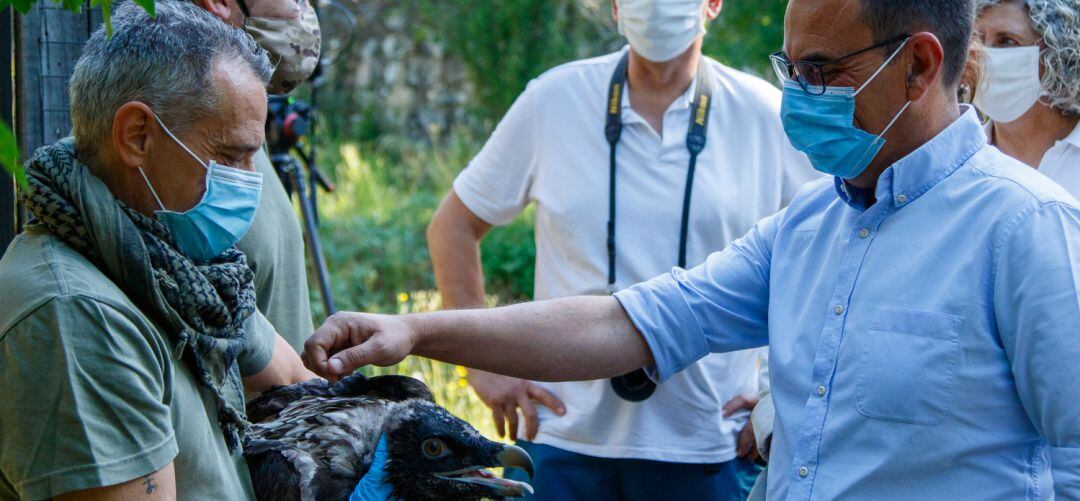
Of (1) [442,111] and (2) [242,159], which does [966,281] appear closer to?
(2) [242,159]

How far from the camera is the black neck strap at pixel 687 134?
3906mm

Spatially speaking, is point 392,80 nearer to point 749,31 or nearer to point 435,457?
point 749,31

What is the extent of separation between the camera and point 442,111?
15312 millimetres

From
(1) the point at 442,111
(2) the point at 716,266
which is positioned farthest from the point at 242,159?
(1) the point at 442,111

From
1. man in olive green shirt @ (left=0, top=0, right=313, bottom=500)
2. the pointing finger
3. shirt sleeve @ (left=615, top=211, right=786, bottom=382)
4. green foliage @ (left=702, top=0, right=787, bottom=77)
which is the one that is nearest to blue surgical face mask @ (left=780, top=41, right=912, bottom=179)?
shirt sleeve @ (left=615, top=211, right=786, bottom=382)

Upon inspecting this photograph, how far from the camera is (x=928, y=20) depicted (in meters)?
2.56

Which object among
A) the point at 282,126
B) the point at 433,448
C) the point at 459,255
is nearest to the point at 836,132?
the point at 433,448

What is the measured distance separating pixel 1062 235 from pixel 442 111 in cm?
1336

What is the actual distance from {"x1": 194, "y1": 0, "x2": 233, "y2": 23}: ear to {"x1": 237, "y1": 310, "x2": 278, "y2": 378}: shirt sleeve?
110 cm

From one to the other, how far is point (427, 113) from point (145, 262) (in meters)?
13.3

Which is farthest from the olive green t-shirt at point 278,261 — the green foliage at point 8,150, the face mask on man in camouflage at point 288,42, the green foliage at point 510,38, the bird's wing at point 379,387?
the green foliage at point 510,38

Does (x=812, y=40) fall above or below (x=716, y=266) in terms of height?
above

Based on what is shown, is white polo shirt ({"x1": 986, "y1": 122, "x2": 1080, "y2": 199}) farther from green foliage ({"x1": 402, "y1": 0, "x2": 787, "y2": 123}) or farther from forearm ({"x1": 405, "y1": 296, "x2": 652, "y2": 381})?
green foliage ({"x1": 402, "y1": 0, "x2": 787, "y2": 123})

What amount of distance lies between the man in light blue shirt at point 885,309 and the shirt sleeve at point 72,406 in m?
0.61
